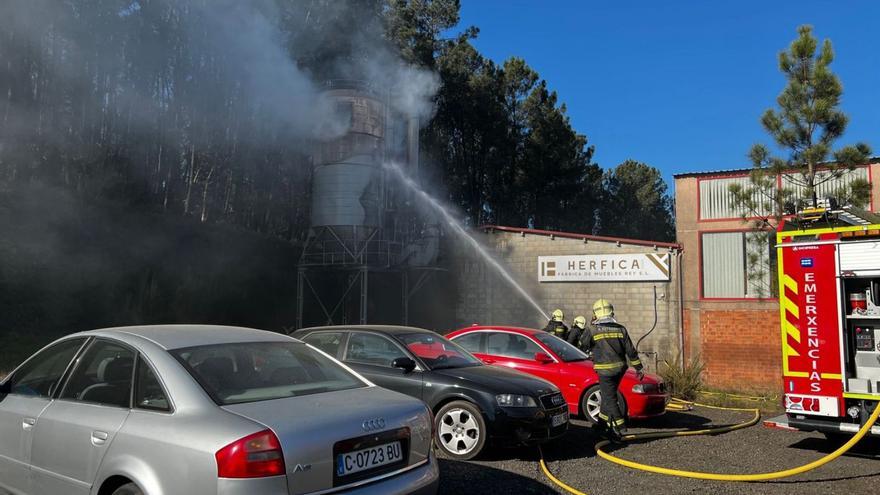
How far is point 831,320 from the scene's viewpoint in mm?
6648

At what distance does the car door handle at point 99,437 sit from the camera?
321cm

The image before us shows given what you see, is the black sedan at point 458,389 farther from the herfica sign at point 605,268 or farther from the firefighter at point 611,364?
the herfica sign at point 605,268

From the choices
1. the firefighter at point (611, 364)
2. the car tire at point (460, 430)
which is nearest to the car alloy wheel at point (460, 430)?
the car tire at point (460, 430)

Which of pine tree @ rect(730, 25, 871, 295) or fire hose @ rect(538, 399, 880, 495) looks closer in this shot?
fire hose @ rect(538, 399, 880, 495)

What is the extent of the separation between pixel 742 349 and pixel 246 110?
20879 millimetres

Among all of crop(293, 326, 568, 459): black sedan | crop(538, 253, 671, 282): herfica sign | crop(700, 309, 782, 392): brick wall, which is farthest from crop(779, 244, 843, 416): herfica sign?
crop(538, 253, 671, 282): herfica sign

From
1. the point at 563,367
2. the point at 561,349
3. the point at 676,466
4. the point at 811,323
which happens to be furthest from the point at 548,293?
the point at 676,466

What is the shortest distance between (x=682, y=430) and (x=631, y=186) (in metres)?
41.3

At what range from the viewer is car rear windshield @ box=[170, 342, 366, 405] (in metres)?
3.29

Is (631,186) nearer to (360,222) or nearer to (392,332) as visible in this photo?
(360,222)

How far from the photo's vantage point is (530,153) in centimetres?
3494

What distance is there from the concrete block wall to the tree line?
29.4 ft

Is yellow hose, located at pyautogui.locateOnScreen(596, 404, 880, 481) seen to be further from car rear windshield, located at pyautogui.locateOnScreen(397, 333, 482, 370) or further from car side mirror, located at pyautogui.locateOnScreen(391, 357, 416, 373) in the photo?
car side mirror, located at pyautogui.locateOnScreen(391, 357, 416, 373)

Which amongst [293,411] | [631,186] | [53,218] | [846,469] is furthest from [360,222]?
[631,186]
